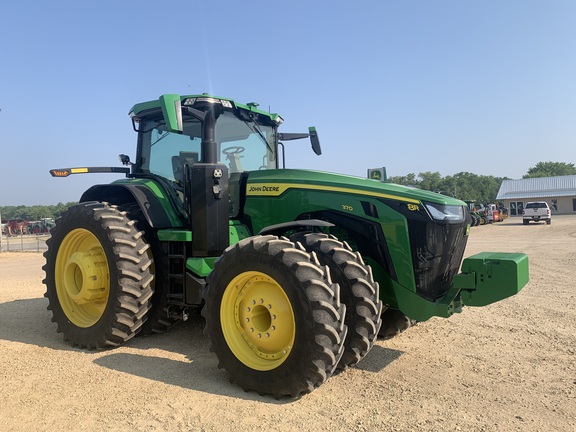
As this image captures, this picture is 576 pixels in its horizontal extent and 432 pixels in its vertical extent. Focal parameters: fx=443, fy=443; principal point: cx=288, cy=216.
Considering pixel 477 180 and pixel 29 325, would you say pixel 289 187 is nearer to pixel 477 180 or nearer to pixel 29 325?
pixel 29 325

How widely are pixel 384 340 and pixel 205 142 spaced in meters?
2.91

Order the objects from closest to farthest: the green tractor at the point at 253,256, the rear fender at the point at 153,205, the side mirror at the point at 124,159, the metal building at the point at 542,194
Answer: the green tractor at the point at 253,256 < the rear fender at the point at 153,205 < the side mirror at the point at 124,159 < the metal building at the point at 542,194

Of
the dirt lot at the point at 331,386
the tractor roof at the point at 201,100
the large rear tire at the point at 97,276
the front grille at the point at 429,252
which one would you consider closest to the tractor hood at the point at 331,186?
the front grille at the point at 429,252

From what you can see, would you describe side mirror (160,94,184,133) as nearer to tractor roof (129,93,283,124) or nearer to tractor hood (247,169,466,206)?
tractor roof (129,93,283,124)

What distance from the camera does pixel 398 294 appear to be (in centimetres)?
394

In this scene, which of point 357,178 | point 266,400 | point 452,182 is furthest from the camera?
point 452,182

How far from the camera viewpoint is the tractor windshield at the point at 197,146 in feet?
17.1

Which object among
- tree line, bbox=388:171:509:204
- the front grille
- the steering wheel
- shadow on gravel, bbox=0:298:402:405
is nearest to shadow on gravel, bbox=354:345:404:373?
shadow on gravel, bbox=0:298:402:405

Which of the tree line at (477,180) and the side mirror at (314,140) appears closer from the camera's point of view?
the side mirror at (314,140)

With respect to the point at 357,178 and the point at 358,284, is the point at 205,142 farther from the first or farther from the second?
the point at 358,284

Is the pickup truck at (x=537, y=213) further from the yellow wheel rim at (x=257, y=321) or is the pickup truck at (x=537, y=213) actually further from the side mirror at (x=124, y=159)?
the yellow wheel rim at (x=257, y=321)

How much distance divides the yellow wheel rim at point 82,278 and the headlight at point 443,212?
348 centimetres

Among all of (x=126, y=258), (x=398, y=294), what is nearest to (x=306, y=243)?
(x=398, y=294)

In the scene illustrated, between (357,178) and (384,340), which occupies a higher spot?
(357,178)
